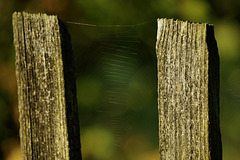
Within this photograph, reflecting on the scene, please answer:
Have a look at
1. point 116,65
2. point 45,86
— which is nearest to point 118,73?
point 116,65

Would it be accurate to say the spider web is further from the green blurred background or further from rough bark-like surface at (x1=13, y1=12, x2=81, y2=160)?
rough bark-like surface at (x1=13, y1=12, x2=81, y2=160)

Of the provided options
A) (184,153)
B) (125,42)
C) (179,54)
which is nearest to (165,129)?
(184,153)

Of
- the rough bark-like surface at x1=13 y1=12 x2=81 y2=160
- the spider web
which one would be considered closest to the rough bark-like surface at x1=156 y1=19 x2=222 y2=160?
the rough bark-like surface at x1=13 y1=12 x2=81 y2=160

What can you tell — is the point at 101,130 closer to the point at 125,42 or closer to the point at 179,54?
the point at 125,42

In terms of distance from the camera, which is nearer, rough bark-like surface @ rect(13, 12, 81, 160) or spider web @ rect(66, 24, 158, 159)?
rough bark-like surface @ rect(13, 12, 81, 160)

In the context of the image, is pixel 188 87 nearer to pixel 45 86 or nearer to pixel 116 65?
pixel 45 86
